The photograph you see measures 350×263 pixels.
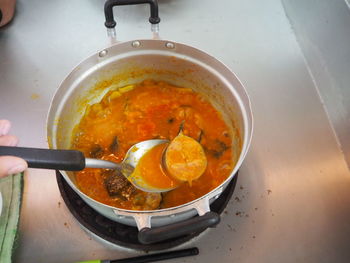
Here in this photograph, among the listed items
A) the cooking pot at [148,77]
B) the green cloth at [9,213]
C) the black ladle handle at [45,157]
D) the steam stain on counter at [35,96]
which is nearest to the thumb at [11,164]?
the black ladle handle at [45,157]

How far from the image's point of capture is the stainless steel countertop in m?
0.86

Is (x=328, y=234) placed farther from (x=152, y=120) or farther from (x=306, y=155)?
(x=152, y=120)

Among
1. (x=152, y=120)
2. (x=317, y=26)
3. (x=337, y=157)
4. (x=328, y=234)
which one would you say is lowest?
(x=328, y=234)

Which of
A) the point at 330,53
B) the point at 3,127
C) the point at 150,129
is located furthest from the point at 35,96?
the point at 330,53

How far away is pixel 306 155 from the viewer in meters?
0.99

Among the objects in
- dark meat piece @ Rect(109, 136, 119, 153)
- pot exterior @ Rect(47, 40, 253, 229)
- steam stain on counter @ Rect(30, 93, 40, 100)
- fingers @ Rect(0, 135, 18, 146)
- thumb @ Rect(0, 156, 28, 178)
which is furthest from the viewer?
steam stain on counter @ Rect(30, 93, 40, 100)

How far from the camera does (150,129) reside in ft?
3.33

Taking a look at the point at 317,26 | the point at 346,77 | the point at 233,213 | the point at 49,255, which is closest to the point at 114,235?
the point at 49,255

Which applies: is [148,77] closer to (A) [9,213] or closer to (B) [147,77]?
(B) [147,77]

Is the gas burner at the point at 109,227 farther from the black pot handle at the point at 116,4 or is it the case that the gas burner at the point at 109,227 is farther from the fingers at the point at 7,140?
the black pot handle at the point at 116,4

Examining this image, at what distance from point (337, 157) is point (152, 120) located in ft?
2.01

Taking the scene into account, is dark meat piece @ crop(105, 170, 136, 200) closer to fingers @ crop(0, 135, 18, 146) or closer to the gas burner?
the gas burner

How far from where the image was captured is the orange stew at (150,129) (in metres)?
0.90

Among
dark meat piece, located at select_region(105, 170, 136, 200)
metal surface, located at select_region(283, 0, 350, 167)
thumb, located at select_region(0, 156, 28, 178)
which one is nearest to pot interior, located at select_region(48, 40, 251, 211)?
dark meat piece, located at select_region(105, 170, 136, 200)
